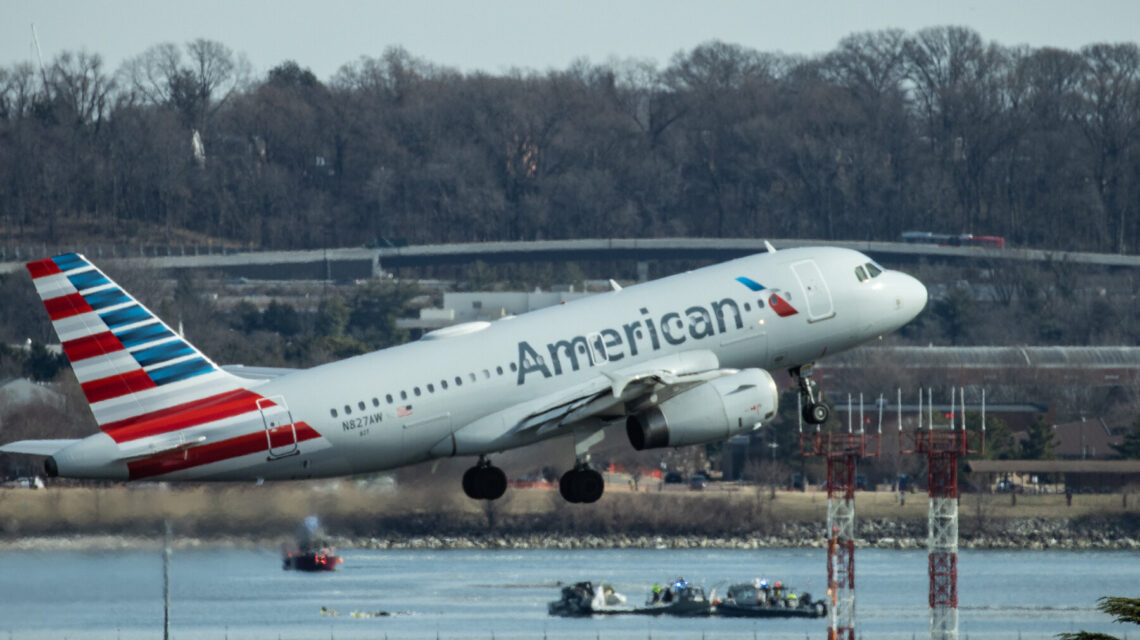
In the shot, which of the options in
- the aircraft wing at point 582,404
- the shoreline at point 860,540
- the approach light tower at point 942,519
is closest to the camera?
the aircraft wing at point 582,404

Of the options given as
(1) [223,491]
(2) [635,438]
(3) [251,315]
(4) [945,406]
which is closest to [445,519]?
(1) [223,491]

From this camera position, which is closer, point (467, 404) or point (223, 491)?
point (467, 404)

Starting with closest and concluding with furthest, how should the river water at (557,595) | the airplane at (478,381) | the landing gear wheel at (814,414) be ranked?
the airplane at (478,381) < the landing gear wheel at (814,414) < the river water at (557,595)

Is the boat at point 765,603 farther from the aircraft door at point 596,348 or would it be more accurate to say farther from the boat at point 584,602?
the aircraft door at point 596,348

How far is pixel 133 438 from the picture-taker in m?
56.4

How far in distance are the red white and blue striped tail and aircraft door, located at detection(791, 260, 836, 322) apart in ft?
54.2

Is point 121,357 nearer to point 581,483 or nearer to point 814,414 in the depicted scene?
point 581,483

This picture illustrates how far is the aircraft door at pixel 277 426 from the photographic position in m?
57.7

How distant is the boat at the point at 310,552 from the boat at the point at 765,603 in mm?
20955

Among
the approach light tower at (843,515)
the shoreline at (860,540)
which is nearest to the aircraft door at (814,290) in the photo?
the approach light tower at (843,515)

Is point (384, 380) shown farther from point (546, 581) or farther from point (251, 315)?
point (251, 315)

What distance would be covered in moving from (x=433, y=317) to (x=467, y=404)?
130405 mm

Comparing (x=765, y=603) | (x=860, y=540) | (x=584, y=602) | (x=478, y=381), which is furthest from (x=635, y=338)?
(x=860, y=540)

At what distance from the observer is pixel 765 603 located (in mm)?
127500
